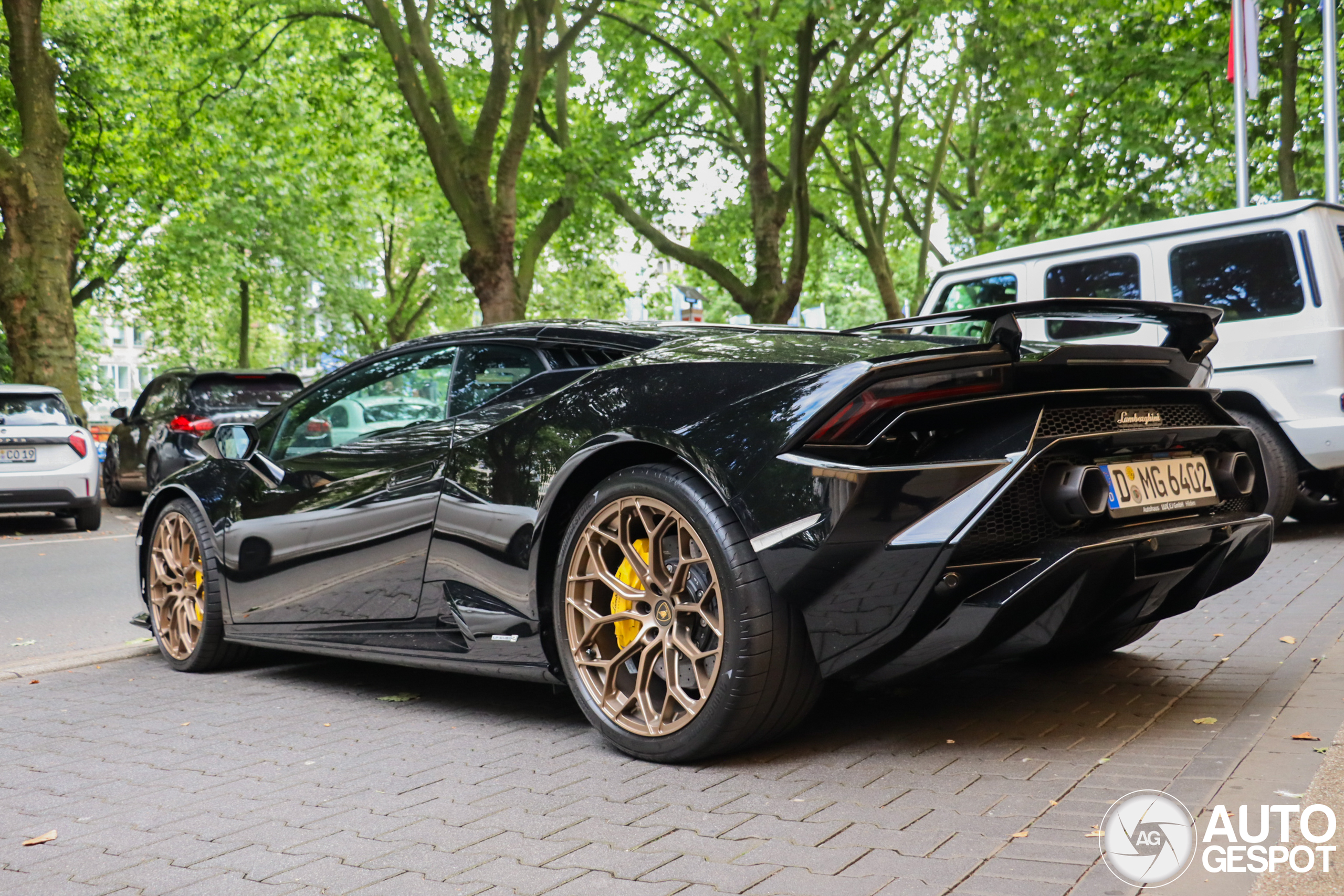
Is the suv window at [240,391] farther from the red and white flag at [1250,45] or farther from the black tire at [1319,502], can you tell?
the red and white flag at [1250,45]

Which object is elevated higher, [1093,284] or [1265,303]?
[1093,284]

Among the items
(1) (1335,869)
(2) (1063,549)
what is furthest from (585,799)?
(1) (1335,869)

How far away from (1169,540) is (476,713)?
92.4 inches

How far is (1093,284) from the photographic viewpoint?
940 centimetres

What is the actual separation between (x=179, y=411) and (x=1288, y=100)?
46.3ft

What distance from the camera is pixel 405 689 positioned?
195 inches

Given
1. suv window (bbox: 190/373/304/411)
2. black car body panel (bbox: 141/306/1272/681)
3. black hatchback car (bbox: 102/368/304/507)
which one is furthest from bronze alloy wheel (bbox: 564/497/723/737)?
suv window (bbox: 190/373/304/411)

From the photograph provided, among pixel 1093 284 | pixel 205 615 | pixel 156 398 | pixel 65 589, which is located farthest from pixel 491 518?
pixel 156 398

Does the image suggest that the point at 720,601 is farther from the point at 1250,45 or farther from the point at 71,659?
the point at 1250,45

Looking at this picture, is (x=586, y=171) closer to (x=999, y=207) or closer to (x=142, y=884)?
(x=999, y=207)

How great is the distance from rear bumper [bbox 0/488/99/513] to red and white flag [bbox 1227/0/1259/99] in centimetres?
1413

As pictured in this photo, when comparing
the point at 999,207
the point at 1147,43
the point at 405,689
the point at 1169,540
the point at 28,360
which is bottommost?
the point at 405,689

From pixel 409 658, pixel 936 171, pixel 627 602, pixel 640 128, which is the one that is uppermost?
pixel 640 128

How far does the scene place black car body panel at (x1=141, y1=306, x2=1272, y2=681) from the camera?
3.19m
